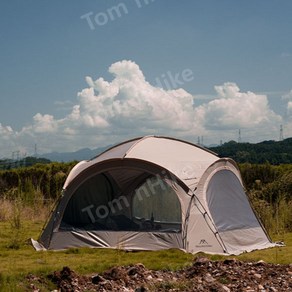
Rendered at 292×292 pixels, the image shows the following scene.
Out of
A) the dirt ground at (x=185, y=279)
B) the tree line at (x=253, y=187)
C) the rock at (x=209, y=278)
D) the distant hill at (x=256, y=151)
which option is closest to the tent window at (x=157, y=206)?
the tree line at (x=253, y=187)

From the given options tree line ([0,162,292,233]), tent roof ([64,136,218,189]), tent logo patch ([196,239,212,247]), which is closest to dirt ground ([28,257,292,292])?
tent logo patch ([196,239,212,247])

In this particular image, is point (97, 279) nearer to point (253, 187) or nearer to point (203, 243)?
point (203, 243)

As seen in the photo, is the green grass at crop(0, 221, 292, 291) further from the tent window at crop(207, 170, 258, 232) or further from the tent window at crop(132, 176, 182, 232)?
the tent window at crop(132, 176, 182, 232)

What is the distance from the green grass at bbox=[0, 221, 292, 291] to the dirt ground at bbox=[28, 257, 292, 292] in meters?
0.43

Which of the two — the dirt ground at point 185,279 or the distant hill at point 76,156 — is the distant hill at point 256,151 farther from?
the dirt ground at point 185,279

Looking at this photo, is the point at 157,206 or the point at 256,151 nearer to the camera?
the point at 157,206

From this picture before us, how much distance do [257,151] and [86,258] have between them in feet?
75.2

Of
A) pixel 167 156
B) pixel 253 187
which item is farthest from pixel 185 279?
pixel 253 187

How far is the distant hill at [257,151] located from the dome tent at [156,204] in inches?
538

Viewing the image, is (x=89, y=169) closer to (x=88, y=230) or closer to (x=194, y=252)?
(x=88, y=230)

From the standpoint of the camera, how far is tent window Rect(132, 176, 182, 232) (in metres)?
9.66

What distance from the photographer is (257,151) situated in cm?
3044

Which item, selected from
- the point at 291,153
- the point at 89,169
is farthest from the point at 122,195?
the point at 291,153

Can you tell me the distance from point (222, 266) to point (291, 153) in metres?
23.5
